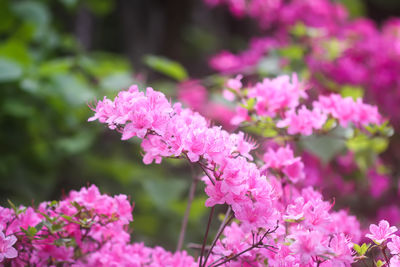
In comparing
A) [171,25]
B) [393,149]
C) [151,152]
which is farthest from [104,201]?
[171,25]

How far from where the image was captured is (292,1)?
184 centimetres

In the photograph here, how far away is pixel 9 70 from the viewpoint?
1256mm

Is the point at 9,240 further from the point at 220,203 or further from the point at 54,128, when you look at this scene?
the point at 54,128

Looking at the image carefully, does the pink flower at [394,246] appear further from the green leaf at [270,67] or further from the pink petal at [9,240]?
the green leaf at [270,67]

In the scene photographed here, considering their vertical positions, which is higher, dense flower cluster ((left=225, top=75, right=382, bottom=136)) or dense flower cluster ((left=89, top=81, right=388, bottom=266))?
dense flower cluster ((left=225, top=75, right=382, bottom=136))

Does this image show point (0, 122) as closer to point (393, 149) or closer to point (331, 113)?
point (331, 113)

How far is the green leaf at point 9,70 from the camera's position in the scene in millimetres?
1245

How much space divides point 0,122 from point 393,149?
4.54 ft

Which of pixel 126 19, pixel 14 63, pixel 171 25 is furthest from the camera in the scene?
pixel 126 19

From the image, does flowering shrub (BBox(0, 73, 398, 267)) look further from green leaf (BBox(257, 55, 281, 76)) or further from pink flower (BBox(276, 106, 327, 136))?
green leaf (BBox(257, 55, 281, 76))

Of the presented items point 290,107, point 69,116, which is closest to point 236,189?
point 290,107

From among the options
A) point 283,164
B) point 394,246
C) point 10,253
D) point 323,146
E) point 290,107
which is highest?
point 323,146

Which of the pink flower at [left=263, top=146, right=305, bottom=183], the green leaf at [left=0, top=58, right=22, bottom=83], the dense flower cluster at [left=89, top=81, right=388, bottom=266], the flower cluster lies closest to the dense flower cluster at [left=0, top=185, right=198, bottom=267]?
the dense flower cluster at [left=89, top=81, right=388, bottom=266]

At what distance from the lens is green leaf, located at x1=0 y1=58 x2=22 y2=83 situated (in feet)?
4.09
